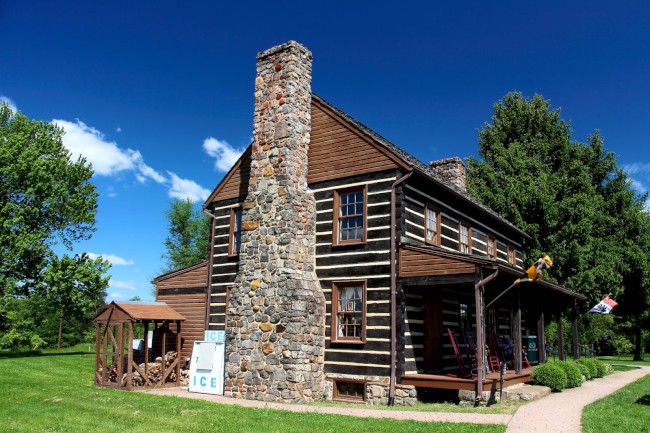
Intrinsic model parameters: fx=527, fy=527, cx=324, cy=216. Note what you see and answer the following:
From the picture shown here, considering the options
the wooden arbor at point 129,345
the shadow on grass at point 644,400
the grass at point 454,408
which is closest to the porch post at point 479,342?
the grass at point 454,408

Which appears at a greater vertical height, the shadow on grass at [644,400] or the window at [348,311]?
the window at [348,311]

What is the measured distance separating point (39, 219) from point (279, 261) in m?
20.7

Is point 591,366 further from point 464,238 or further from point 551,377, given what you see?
point 464,238

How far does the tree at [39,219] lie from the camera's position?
28.1 meters

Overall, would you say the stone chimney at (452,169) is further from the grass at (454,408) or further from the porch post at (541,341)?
the grass at (454,408)

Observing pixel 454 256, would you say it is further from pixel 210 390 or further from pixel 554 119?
pixel 554 119

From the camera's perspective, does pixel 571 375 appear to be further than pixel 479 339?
Yes

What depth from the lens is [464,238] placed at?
64.2 feet

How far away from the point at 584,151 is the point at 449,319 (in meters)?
22.6

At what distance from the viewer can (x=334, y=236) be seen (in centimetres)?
1620

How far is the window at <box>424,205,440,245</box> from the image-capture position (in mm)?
16641

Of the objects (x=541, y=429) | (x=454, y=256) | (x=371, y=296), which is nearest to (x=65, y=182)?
(x=371, y=296)

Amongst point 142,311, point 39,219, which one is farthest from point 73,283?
point 142,311

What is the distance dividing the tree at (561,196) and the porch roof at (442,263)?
52.2ft
